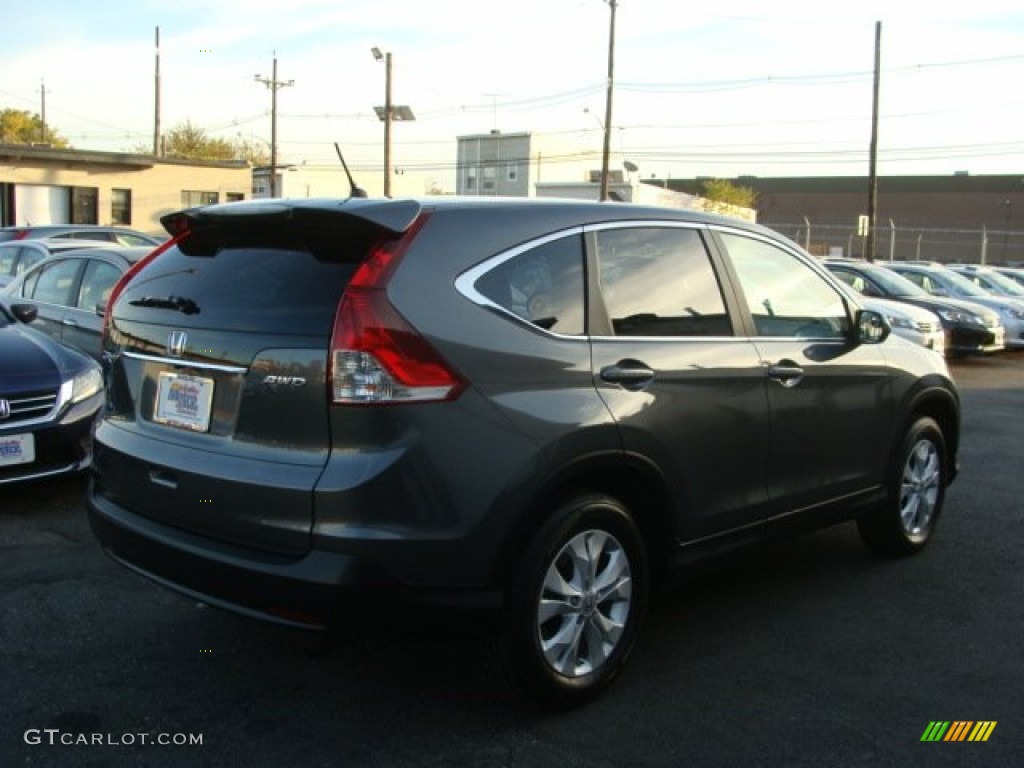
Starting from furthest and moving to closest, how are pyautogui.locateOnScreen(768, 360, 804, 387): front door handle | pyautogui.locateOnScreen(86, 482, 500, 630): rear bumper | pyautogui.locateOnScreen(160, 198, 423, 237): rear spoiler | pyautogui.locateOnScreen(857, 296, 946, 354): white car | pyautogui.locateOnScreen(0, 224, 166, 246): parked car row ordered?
pyautogui.locateOnScreen(0, 224, 166, 246): parked car row < pyautogui.locateOnScreen(857, 296, 946, 354): white car < pyautogui.locateOnScreen(768, 360, 804, 387): front door handle < pyautogui.locateOnScreen(160, 198, 423, 237): rear spoiler < pyautogui.locateOnScreen(86, 482, 500, 630): rear bumper

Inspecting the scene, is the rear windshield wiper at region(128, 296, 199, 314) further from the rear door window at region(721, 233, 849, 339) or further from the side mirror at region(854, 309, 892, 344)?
the side mirror at region(854, 309, 892, 344)

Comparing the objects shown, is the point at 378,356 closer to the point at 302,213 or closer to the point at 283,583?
the point at 302,213

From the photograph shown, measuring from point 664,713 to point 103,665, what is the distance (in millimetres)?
2108

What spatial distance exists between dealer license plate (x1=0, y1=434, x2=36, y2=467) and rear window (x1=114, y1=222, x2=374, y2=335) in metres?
2.47

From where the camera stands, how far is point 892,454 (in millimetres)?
5195

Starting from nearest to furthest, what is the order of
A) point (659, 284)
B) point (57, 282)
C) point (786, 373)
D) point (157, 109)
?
point (659, 284) < point (786, 373) < point (57, 282) < point (157, 109)

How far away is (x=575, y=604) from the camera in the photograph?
11.7 feet

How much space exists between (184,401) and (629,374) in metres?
1.54

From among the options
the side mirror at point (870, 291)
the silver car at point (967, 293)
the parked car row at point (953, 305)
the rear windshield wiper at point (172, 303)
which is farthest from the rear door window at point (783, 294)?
the silver car at point (967, 293)

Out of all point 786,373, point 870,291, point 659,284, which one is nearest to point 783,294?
point 786,373

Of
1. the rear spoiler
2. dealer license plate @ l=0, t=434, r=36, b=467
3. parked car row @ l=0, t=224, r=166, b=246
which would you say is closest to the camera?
the rear spoiler

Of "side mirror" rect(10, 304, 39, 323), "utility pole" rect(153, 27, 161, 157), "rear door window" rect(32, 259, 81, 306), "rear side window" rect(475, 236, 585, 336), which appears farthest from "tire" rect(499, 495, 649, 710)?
"utility pole" rect(153, 27, 161, 157)

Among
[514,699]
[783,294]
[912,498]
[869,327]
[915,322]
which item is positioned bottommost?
[514,699]

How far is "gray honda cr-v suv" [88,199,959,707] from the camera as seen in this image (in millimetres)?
3145
